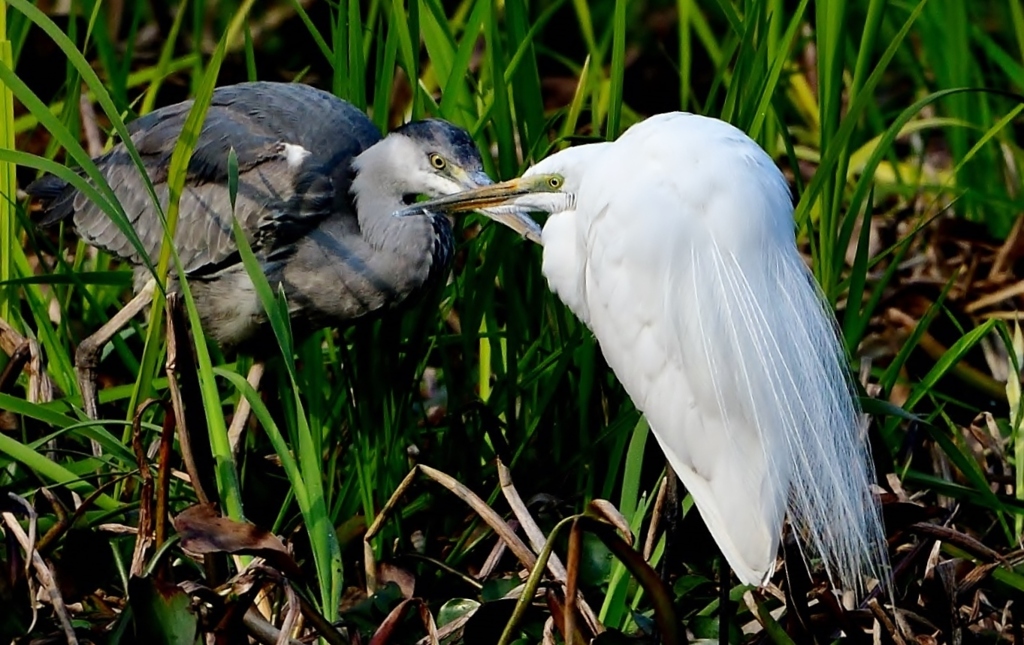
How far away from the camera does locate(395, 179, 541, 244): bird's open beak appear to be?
7.91ft

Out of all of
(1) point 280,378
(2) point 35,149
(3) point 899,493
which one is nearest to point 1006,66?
(3) point 899,493

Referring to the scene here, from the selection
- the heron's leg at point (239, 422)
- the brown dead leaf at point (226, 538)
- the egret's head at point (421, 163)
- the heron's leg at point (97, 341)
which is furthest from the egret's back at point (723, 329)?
Answer: the heron's leg at point (97, 341)

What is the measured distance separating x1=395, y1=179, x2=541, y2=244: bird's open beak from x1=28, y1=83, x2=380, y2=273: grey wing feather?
47 centimetres

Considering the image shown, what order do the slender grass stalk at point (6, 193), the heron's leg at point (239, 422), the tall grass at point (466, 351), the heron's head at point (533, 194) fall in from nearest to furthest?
the tall grass at point (466, 351) → the heron's head at point (533, 194) → the slender grass stalk at point (6, 193) → the heron's leg at point (239, 422)

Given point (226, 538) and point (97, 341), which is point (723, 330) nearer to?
point (226, 538)

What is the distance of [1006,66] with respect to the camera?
10.9 ft

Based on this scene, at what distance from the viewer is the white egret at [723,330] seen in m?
2.19

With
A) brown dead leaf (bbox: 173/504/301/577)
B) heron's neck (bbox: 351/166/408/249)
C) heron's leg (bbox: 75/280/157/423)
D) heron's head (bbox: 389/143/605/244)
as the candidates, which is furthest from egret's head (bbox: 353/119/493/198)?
brown dead leaf (bbox: 173/504/301/577)

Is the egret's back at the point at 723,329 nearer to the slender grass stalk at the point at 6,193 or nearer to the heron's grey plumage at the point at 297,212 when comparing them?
the heron's grey plumage at the point at 297,212

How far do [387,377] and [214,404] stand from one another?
52cm

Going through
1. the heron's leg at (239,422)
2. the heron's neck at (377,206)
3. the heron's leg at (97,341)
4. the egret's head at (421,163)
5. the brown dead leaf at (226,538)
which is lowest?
the heron's leg at (239,422)

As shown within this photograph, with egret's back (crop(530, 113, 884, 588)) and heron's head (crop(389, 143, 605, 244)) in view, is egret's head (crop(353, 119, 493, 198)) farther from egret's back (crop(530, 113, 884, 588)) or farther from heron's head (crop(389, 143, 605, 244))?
egret's back (crop(530, 113, 884, 588))

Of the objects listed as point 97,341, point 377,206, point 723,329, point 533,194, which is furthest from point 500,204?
point 97,341

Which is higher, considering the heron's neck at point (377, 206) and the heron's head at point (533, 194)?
the heron's head at point (533, 194)
